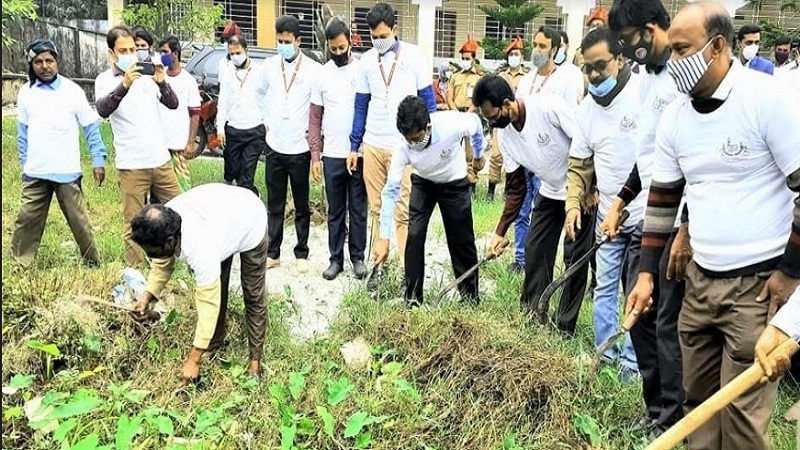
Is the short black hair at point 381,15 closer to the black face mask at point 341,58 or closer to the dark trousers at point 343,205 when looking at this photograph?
the black face mask at point 341,58

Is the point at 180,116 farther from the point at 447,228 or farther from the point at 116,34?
the point at 447,228

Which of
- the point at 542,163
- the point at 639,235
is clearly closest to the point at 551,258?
the point at 542,163

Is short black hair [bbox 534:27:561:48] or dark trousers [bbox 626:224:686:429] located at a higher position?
short black hair [bbox 534:27:561:48]

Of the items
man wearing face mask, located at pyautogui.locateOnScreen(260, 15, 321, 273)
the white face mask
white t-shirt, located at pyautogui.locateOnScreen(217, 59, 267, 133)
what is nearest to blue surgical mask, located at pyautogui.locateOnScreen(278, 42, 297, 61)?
Result: man wearing face mask, located at pyautogui.locateOnScreen(260, 15, 321, 273)

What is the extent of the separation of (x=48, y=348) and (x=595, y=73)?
2.83 m

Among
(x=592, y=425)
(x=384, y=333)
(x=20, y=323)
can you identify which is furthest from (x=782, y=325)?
(x=20, y=323)

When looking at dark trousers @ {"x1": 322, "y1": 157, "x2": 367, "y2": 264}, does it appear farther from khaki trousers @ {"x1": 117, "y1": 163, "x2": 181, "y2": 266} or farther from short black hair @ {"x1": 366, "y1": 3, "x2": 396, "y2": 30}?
khaki trousers @ {"x1": 117, "y1": 163, "x2": 181, "y2": 266}

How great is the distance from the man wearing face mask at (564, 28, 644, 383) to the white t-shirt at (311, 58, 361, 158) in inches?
87.6

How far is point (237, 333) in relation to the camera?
161 inches

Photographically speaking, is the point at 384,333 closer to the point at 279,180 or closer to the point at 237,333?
the point at 237,333

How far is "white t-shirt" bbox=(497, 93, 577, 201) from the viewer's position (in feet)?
13.0

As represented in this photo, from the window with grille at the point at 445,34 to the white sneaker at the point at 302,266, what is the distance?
1377cm

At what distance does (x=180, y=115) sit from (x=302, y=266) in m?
1.94

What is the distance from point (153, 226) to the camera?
310 centimetres
